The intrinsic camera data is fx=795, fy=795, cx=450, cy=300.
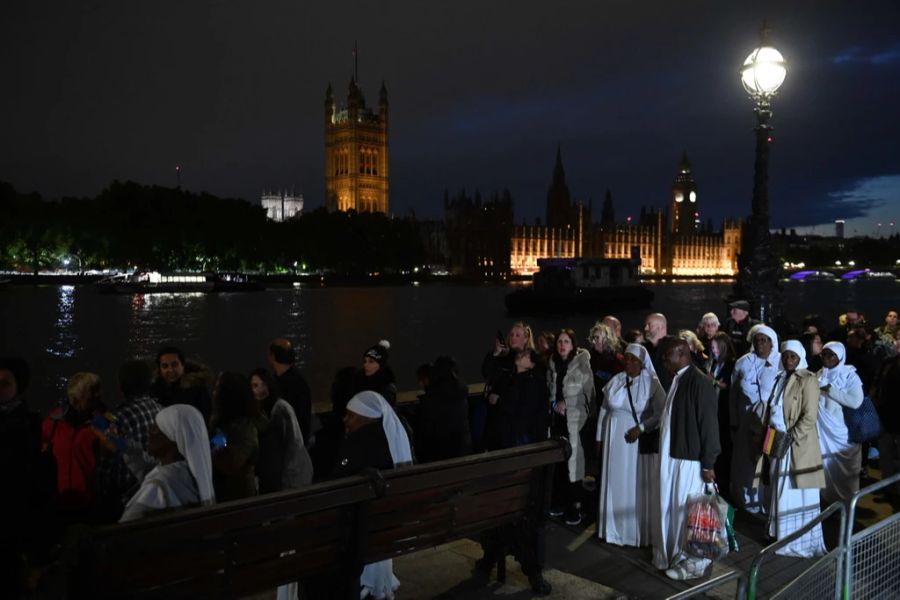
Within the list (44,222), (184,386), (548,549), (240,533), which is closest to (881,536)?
(548,549)

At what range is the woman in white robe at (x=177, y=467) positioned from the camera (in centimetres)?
334

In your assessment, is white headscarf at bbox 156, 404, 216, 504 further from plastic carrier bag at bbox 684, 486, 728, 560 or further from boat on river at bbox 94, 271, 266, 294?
boat on river at bbox 94, 271, 266, 294

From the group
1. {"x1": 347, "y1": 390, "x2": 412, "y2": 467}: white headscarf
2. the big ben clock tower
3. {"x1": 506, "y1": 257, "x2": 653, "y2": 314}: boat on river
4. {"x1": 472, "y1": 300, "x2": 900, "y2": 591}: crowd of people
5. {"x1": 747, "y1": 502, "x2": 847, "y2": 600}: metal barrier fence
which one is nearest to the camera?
{"x1": 747, "y1": 502, "x2": 847, "y2": 600}: metal barrier fence

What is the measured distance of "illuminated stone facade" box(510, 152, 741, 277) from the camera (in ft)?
474

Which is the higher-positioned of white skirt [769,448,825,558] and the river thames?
white skirt [769,448,825,558]

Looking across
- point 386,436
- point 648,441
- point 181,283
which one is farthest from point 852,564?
point 181,283

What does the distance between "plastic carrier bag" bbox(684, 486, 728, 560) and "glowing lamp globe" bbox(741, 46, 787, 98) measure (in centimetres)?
695

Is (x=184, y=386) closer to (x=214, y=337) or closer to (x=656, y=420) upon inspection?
(x=656, y=420)

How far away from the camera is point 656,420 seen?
18.6 feet

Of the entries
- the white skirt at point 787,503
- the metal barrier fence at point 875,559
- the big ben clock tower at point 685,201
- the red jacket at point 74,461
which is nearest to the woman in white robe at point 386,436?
the red jacket at point 74,461

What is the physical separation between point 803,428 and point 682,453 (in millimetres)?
1204

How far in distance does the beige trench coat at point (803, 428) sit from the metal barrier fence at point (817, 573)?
1946 mm

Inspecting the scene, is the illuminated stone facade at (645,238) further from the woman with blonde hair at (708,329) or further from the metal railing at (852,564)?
the metal railing at (852,564)

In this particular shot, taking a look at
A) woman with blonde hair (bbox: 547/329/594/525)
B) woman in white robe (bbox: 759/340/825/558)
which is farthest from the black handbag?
woman in white robe (bbox: 759/340/825/558)
